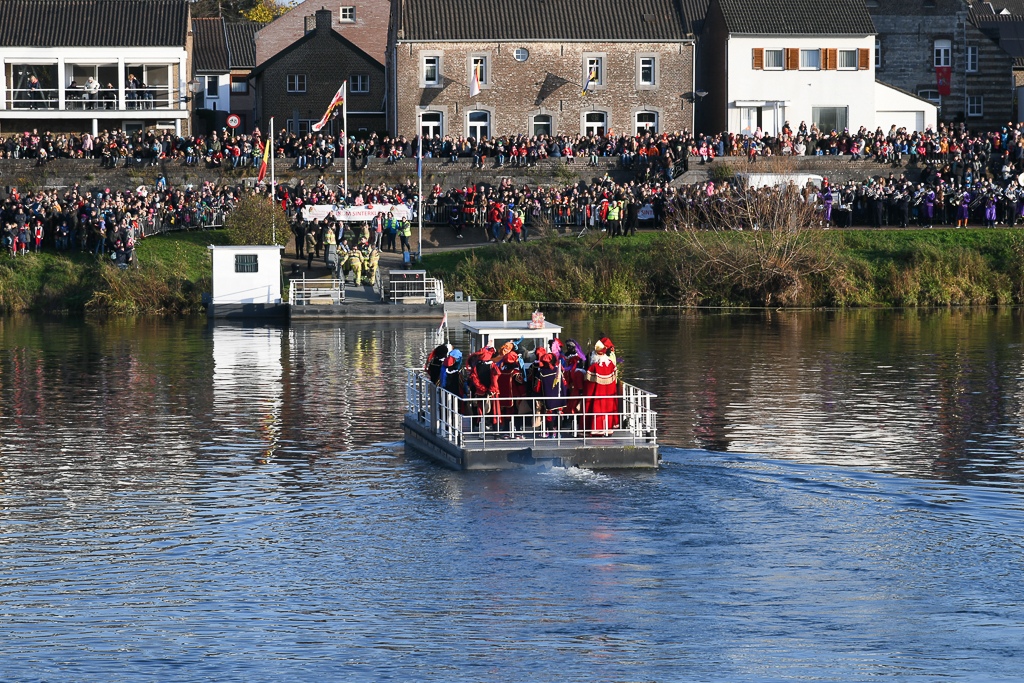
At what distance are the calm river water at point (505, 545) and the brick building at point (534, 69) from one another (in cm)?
4277

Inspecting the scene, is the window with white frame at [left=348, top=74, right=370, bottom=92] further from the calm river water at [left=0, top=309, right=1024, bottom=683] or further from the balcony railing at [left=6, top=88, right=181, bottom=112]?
the calm river water at [left=0, top=309, right=1024, bottom=683]

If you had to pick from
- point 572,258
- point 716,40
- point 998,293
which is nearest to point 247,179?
point 572,258

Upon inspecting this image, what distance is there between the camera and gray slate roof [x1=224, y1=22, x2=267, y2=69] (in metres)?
98.9

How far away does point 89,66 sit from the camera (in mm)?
78688

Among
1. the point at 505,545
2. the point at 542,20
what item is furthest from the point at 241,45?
the point at 505,545

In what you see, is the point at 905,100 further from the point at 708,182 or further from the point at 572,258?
the point at 572,258

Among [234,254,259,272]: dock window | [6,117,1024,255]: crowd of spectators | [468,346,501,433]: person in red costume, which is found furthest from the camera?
[6,117,1024,255]: crowd of spectators

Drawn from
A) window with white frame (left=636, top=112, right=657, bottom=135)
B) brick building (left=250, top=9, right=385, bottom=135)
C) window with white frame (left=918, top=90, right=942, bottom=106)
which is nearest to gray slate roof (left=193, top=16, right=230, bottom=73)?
brick building (left=250, top=9, right=385, bottom=135)

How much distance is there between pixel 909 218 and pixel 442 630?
48189 millimetres

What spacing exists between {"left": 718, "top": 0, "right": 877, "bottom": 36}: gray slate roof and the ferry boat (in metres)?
53.6

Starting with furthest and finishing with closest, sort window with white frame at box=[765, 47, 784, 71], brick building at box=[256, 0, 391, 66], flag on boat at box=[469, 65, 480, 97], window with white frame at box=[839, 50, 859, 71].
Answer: brick building at box=[256, 0, 391, 66]
window with white frame at box=[839, 50, 859, 71]
window with white frame at box=[765, 47, 784, 71]
flag on boat at box=[469, 65, 480, 97]

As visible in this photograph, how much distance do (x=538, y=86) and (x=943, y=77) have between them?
1005 inches

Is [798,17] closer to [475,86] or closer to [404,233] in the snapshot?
[475,86]

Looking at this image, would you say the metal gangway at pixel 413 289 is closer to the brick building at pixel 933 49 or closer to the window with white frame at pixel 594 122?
the window with white frame at pixel 594 122
